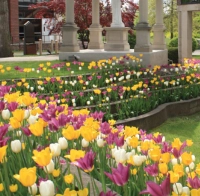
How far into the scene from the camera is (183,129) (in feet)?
32.5

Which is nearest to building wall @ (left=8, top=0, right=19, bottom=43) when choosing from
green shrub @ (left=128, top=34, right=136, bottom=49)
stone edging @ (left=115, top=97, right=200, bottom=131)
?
green shrub @ (left=128, top=34, right=136, bottom=49)

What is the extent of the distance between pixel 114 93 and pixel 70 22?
847cm

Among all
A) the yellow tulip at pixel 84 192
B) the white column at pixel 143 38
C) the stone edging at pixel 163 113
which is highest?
the white column at pixel 143 38

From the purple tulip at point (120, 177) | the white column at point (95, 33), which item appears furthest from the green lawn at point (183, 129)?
the white column at point (95, 33)

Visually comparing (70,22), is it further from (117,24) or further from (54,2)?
(54,2)

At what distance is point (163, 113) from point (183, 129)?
0.85 metres

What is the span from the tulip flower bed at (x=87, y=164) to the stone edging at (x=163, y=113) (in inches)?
197

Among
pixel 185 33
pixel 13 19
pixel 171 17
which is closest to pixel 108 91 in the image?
pixel 185 33

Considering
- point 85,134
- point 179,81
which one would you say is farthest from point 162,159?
point 179,81

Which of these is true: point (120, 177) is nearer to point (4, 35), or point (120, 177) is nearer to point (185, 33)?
point (185, 33)

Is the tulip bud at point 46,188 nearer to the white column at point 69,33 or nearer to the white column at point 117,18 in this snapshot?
the white column at point 69,33

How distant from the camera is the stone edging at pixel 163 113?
927cm

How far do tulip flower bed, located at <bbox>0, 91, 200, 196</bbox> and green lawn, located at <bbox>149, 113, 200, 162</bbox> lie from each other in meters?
4.64

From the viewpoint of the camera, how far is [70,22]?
18.0 meters
